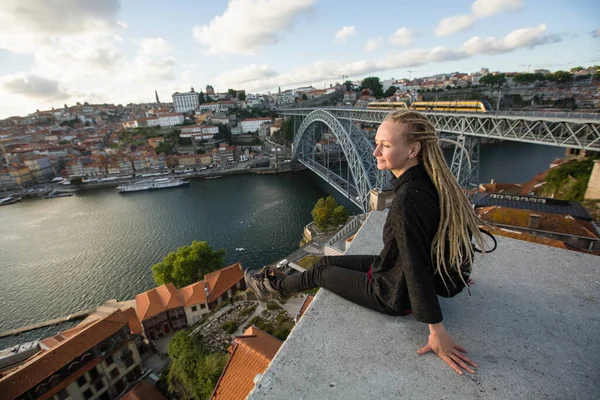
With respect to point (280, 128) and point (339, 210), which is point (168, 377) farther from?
point (280, 128)

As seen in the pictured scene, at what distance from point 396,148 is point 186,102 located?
302ft

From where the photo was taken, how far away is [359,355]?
1399 mm

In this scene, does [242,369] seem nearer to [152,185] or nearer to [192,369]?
[192,369]

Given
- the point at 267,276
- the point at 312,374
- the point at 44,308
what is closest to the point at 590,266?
the point at 312,374

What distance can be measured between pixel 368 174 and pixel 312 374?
757 inches

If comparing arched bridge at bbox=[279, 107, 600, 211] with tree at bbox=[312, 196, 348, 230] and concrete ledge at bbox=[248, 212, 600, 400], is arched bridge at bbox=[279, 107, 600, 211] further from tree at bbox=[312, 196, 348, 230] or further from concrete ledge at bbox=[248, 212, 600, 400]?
tree at bbox=[312, 196, 348, 230]

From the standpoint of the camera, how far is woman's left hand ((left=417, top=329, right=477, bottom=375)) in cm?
129

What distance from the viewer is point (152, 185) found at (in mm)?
37500

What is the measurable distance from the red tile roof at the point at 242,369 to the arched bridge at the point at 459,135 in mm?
4659

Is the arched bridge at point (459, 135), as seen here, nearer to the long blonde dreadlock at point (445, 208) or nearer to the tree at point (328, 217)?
the long blonde dreadlock at point (445, 208)

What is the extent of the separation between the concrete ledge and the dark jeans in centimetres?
6

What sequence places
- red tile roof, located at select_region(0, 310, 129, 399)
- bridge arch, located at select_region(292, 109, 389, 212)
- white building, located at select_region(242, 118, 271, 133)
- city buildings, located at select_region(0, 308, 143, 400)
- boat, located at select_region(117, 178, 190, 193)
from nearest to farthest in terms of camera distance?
red tile roof, located at select_region(0, 310, 129, 399) → city buildings, located at select_region(0, 308, 143, 400) → bridge arch, located at select_region(292, 109, 389, 212) → boat, located at select_region(117, 178, 190, 193) → white building, located at select_region(242, 118, 271, 133)

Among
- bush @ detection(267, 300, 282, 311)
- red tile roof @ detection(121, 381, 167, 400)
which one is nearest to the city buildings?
red tile roof @ detection(121, 381, 167, 400)

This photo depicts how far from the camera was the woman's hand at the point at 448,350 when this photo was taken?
1.29 meters
